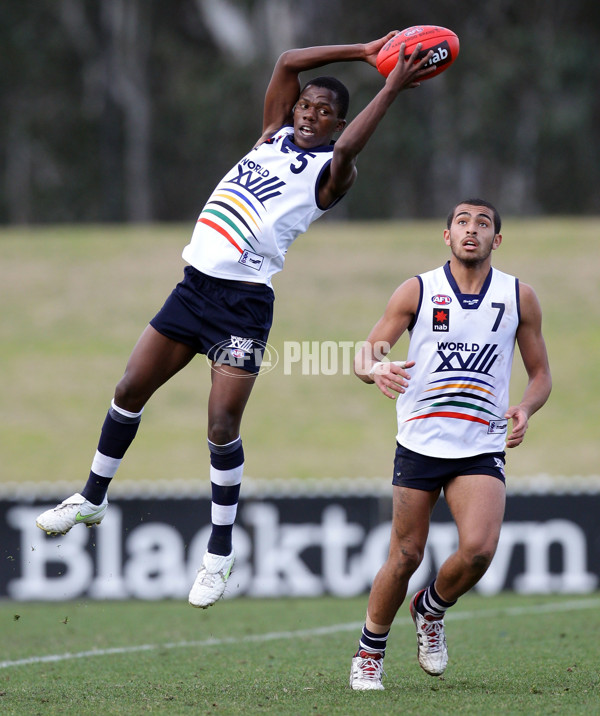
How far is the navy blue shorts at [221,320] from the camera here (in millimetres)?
6605

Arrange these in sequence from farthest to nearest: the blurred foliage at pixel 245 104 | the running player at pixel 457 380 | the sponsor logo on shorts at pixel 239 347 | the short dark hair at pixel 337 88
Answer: the blurred foliage at pixel 245 104 < the short dark hair at pixel 337 88 < the sponsor logo on shorts at pixel 239 347 < the running player at pixel 457 380

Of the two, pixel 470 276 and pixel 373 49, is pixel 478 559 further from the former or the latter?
pixel 373 49

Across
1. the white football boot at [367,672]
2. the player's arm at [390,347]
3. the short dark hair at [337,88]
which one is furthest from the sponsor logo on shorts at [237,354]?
the white football boot at [367,672]

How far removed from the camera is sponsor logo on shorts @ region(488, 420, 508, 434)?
6.17 metres

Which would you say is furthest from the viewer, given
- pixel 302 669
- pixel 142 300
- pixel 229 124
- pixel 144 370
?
pixel 229 124

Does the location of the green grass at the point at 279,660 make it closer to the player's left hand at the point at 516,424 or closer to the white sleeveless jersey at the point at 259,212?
the player's left hand at the point at 516,424

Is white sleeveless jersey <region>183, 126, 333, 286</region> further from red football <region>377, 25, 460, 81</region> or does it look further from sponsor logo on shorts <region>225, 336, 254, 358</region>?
red football <region>377, 25, 460, 81</region>

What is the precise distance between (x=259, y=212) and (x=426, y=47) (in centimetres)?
137

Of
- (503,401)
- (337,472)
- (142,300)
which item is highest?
(503,401)

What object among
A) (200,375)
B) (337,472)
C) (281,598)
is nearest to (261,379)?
(200,375)

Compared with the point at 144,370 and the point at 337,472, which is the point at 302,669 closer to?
the point at 144,370

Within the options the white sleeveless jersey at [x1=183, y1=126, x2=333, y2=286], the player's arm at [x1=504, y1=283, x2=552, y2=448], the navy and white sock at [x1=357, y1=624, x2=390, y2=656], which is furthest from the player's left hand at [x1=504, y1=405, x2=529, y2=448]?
the white sleeveless jersey at [x1=183, y1=126, x2=333, y2=286]

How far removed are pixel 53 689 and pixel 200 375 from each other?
17179 mm

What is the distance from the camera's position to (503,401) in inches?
244
